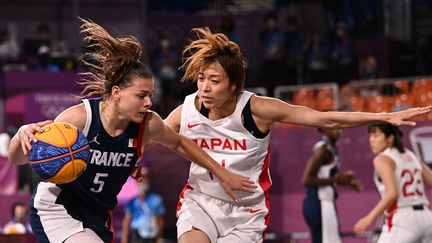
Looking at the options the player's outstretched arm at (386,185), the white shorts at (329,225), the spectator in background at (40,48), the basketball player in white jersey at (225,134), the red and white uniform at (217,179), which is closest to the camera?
the basketball player in white jersey at (225,134)

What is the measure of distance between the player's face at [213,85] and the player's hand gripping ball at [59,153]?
1.22m

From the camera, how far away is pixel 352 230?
1412cm

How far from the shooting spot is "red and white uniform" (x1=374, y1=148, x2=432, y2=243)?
8828mm

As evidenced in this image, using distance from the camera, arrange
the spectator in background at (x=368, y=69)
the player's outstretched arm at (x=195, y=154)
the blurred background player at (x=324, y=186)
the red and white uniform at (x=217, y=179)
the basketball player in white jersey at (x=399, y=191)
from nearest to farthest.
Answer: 1. the player's outstretched arm at (x=195, y=154)
2. the red and white uniform at (x=217, y=179)
3. the basketball player in white jersey at (x=399, y=191)
4. the blurred background player at (x=324, y=186)
5. the spectator in background at (x=368, y=69)

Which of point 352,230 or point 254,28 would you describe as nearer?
point 352,230

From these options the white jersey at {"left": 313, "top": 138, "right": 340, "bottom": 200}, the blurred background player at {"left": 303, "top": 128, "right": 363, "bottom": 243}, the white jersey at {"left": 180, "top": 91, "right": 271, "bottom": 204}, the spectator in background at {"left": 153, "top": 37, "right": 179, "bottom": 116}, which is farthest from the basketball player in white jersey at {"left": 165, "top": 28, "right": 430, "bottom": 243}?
the spectator in background at {"left": 153, "top": 37, "right": 179, "bottom": 116}

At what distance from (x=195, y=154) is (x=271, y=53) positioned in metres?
12.5

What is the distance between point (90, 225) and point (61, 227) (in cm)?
21

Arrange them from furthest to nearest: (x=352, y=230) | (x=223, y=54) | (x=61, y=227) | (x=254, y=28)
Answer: (x=254, y=28)
(x=352, y=230)
(x=223, y=54)
(x=61, y=227)

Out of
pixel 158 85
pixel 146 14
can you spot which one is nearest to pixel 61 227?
pixel 158 85

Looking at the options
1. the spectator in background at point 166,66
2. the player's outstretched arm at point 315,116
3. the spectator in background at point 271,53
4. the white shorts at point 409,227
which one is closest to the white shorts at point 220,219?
the player's outstretched arm at point 315,116

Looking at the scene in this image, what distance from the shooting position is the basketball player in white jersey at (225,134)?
6.88 metres

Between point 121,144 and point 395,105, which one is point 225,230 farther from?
point 395,105

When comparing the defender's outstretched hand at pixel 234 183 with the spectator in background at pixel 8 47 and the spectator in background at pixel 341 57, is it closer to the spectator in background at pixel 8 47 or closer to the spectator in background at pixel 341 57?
the spectator in background at pixel 341 57
